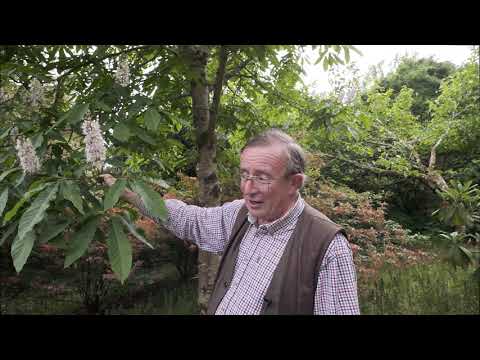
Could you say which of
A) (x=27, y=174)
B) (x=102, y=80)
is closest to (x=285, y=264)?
(x=27, y=174)

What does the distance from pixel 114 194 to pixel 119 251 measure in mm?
172

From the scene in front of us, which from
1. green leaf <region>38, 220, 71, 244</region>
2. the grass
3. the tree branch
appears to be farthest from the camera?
the grass

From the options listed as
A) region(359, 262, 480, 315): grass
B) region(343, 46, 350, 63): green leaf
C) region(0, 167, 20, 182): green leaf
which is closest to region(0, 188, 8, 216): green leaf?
region(0, 167, 20, 182): green leaf

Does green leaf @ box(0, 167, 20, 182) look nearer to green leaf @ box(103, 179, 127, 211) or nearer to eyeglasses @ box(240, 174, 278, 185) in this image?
green leaf @ box(103, 179, 127, 211)

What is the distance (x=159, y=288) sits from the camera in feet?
14.9

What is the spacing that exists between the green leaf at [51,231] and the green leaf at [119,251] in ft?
0.49

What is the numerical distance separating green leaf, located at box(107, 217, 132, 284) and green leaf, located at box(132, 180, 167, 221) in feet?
0.39

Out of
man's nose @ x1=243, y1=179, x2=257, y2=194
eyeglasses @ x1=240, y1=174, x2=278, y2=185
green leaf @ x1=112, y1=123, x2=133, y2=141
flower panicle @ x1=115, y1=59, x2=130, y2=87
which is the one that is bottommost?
man's nose @ x1=243, y1=179, x2=257, y2=194

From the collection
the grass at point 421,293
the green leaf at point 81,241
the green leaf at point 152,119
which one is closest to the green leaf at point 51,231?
the green leaf at point 81,241

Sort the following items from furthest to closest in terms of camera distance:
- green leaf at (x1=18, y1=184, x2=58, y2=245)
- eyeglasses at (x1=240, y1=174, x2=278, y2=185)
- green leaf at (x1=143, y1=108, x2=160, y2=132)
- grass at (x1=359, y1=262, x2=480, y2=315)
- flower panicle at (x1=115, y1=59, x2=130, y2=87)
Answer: grass at (x1=359, y1=262, x2=480, y2=315) < flower panicle at (x1=115, y1=59, x2=130, y2=87) < green leaf at (x1=143, y1=108, x2=160, y2=132) < eyeglasses at (x1=240, y1=174, x2=278, y2=185) < green leaf at (x1=18, y1=184, x2=58, y2=245)

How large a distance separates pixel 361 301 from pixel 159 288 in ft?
7.66

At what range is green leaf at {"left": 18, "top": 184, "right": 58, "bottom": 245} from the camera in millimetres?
1018

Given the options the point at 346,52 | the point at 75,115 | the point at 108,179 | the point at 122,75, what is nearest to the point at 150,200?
the point at 108,179

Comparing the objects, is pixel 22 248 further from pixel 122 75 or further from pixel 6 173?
pixel 122 75
